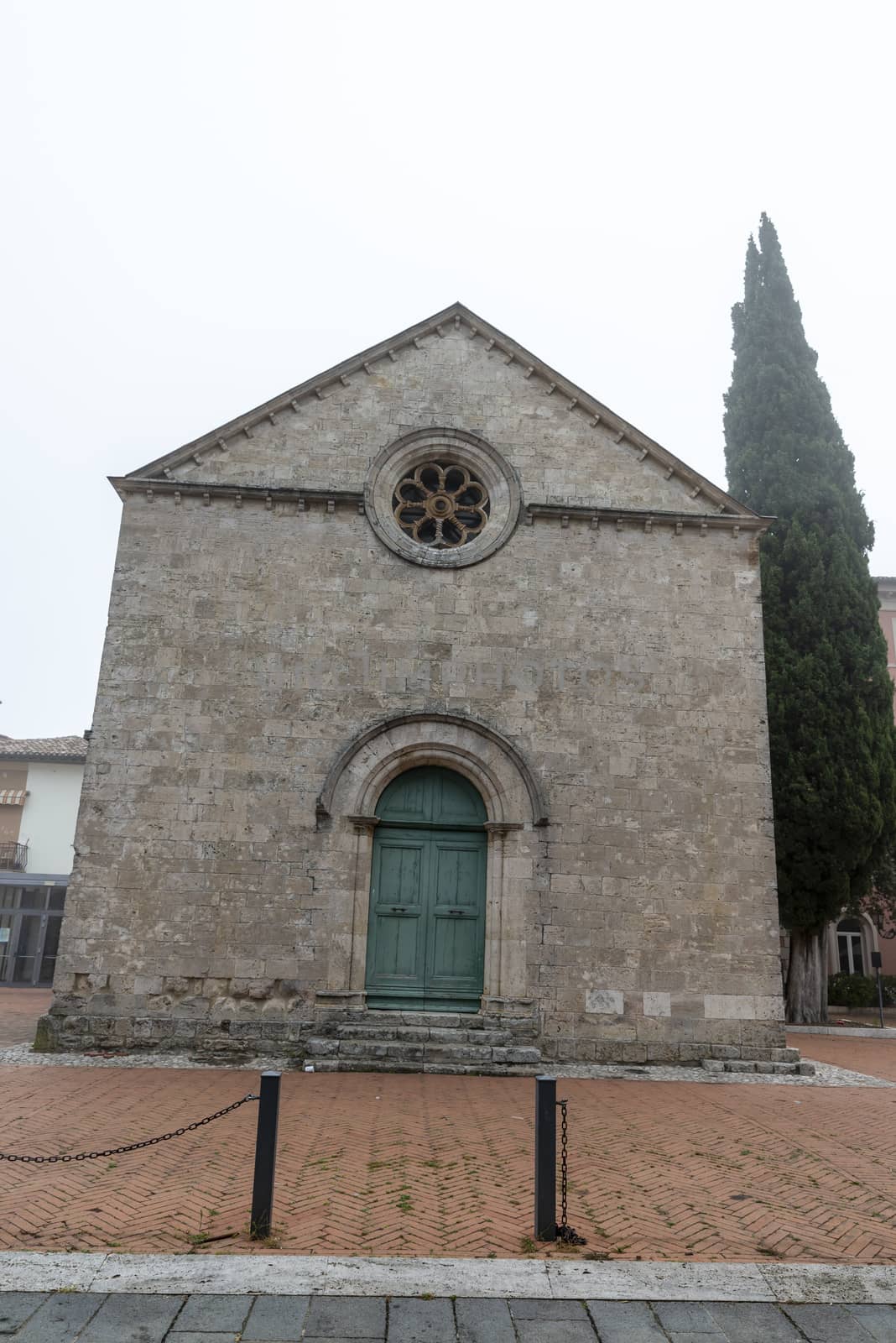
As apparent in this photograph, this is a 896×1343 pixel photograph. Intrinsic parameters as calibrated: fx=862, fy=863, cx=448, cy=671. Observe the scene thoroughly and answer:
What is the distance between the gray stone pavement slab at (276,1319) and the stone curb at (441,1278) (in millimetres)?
79

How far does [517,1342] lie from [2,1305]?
7.50 feet

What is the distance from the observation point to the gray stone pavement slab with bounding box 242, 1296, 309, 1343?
143 inches

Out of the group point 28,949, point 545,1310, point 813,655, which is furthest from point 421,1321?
point 28,949

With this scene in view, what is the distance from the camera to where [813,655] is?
60.8ft

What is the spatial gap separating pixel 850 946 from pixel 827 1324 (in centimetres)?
2593

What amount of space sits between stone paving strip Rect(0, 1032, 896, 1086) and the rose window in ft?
23.7

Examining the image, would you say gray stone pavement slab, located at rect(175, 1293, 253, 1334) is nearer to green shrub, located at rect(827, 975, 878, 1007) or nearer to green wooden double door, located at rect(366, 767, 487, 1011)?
green wooden double door, located at rect(366, 767, 487, 1011)

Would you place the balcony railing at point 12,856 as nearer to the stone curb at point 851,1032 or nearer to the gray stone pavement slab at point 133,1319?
the stone curb at point 851,1032

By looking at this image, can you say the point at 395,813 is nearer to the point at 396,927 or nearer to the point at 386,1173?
the point at 396,927

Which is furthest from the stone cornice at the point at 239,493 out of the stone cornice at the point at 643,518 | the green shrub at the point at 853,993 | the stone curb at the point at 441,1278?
the green shrub at the point at 853,993

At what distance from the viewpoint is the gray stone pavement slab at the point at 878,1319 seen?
12.4ft

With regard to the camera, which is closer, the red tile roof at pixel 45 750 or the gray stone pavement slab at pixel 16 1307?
the gray stone pavement slab at pixel 16 1307

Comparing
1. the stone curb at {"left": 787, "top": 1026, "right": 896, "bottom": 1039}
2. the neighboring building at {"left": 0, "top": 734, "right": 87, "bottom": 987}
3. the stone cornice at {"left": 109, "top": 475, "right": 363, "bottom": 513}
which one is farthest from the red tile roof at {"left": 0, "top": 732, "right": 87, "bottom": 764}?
the stone curb at {"left": 787, "top": 1026, "right": 896, "bottom": 1039}

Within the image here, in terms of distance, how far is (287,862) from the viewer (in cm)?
1113
